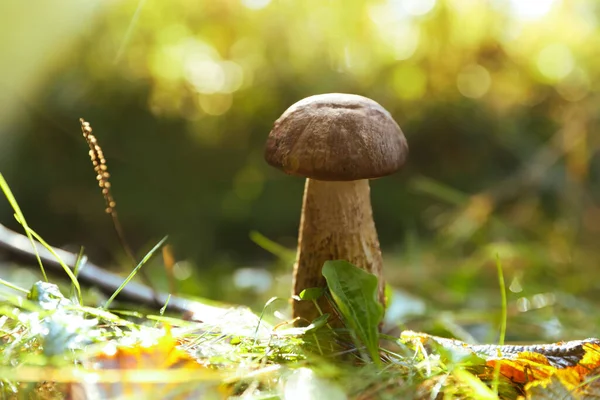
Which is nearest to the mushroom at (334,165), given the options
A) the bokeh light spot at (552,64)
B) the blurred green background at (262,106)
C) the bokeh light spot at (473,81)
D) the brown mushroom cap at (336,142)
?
the brown mushroom cap at (336,142)

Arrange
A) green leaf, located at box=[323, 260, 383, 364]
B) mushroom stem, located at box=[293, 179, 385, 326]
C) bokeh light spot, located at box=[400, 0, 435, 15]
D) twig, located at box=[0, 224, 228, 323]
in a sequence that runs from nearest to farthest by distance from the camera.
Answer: green leaf, located at box=[323, 260, 383, 364], mushroom stem, located at box=[293, 179, 385, 326], twig, located at box=[0, 224, 228, 323], bokeh light spot, located at box=[400, 0, 435, 15]

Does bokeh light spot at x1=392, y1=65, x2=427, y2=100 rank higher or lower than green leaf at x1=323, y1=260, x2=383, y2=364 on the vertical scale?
higher

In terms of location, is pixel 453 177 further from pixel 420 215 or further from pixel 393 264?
pixel 393 264

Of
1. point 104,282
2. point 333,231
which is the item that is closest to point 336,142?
point 333,231

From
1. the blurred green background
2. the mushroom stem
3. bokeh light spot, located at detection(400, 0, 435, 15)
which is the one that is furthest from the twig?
bokeh light spot, located at detection(400, 0, 435, 15)

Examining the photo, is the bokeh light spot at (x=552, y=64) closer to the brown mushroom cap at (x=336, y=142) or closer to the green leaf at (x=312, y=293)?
the brown mushroom cap at (x=336, y=142)

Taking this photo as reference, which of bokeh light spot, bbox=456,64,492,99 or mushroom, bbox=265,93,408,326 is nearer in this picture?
mushroom, bbox=265,93,408,326

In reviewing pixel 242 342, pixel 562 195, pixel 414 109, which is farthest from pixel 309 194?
pixel 562 195

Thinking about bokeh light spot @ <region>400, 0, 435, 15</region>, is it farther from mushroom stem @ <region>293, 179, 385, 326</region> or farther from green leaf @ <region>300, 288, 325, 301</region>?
green leaf @ <region>300, 288, 325, 301</region>

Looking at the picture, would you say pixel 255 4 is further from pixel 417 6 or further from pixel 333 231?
pixel 333 231
